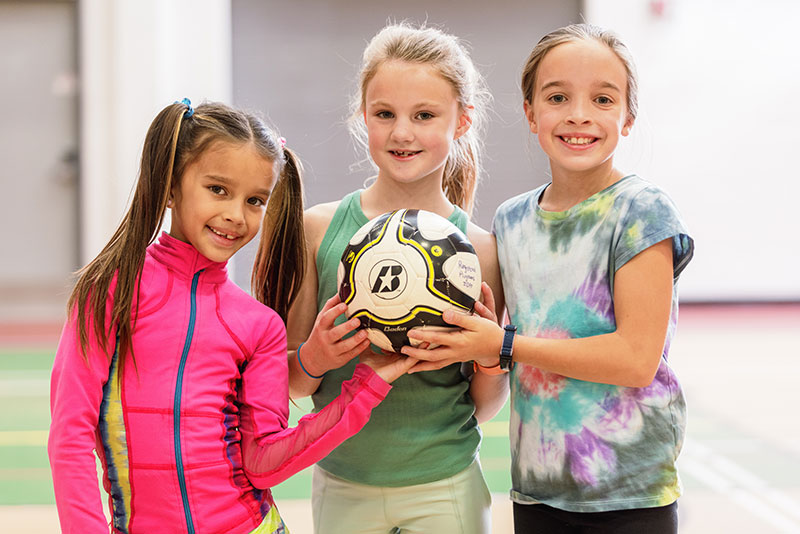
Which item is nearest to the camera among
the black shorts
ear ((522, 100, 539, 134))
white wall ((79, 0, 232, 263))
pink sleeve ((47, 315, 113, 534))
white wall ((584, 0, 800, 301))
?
pink sleeve ((47, 315, 113, 534))

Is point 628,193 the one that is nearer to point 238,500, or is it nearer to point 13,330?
point 238,500

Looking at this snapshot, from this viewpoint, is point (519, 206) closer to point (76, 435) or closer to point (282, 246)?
point (282, 246)

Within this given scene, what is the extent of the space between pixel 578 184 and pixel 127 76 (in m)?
7.04

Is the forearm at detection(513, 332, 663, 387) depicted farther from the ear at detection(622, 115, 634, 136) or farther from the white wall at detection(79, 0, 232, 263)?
the white wall at detection(79, 0, 232, 263)

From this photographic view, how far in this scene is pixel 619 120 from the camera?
6.12 feet

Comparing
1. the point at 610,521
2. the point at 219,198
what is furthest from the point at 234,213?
the point at 610,521

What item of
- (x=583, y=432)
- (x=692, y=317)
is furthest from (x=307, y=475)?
(x=692, y=317)

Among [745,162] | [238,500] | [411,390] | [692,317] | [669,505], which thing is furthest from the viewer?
[745,162]

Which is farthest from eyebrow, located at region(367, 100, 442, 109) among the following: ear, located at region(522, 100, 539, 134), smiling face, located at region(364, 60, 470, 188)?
ear, located at region(522, 100, 539, 134)

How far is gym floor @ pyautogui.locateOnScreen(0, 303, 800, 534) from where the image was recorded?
11.2ft

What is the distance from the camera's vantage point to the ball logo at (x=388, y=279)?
1.67 m

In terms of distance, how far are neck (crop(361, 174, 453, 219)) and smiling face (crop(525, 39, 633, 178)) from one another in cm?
35

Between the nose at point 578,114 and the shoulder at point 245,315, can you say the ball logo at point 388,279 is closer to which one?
the shoulder at point 245,315

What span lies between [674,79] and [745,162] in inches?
54.6
